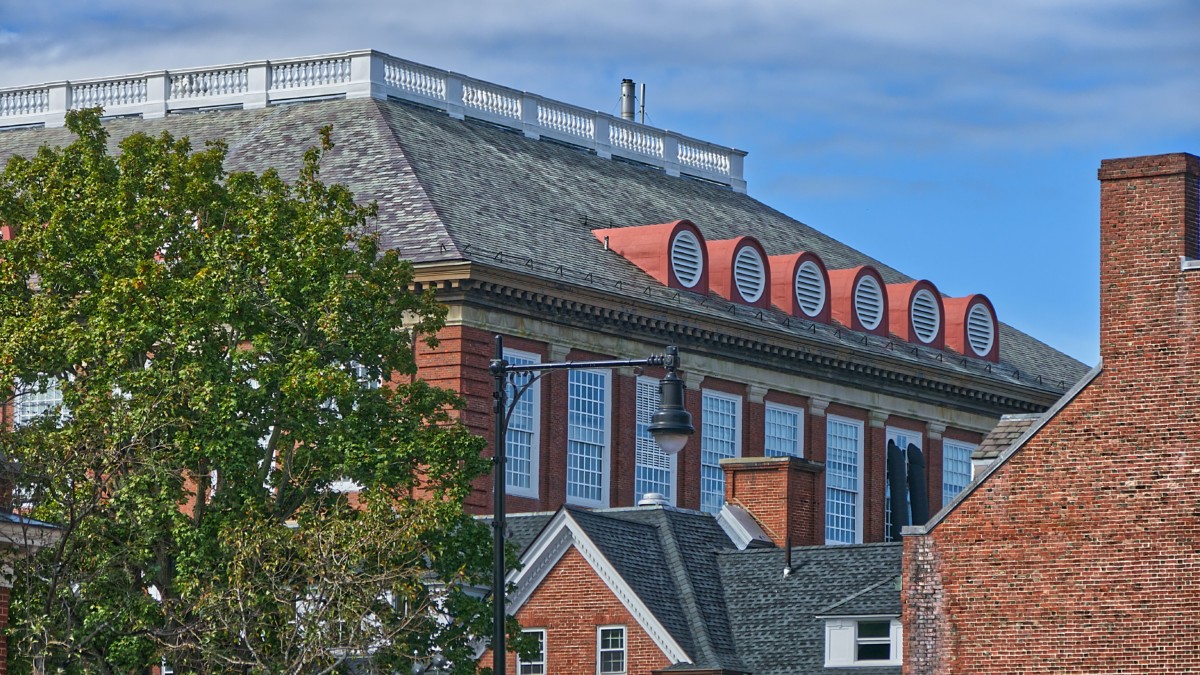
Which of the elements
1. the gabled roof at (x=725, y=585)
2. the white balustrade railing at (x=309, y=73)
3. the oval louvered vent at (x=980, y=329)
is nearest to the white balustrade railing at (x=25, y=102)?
the white balustrade railing at (x=309, y=73)

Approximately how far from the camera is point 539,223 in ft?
238

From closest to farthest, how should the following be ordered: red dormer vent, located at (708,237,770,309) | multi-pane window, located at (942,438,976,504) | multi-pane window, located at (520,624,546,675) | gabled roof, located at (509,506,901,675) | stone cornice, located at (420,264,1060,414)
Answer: gabled roof, located at (509,506,901,675), multi-pane window, located at (520,624,546,675), stone cornice, located at (420,264,1060,414), red dormer vent, located at (708,237,770,309), multi-pane window, located at (942,438,976,504)

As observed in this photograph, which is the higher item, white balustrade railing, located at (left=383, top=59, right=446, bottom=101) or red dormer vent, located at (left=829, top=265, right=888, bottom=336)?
white balustrade railing, located at (left=383, top=59, right=446, bottom=101)

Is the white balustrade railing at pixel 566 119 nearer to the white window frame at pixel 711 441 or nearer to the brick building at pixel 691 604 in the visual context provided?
the white window frame at pixel 711 441

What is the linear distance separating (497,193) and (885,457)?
1524 cm

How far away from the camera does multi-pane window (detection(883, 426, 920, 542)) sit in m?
81.0

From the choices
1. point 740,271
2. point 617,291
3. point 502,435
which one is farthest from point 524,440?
point 502,435

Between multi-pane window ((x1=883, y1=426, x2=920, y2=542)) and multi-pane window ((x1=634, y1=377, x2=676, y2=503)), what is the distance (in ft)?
30.4

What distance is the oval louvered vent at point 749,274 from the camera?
76.7 metres

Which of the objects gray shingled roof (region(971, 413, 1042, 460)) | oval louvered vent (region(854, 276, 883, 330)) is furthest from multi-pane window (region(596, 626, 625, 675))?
oval louvered vent (region(854, 276, 883, 330))

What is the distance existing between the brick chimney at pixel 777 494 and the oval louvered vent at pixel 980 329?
905 inches

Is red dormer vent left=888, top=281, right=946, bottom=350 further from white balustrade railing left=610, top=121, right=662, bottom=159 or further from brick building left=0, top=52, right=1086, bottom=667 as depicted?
white balustrade railing left=610, top=121, right=662, bottom=159

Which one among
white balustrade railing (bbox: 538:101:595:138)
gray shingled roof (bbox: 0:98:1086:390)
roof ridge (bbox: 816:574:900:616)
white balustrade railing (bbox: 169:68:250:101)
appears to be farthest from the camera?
white balustrade railing (bbox: 538:101:595:138)

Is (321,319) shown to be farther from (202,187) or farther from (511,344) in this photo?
(511,344)
